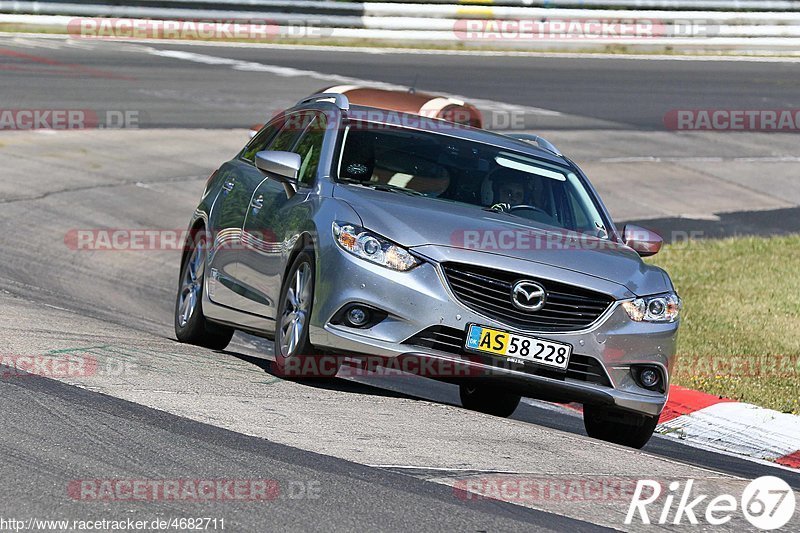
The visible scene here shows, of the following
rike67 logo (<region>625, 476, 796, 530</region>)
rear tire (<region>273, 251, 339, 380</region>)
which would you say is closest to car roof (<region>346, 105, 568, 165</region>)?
rear tire (<region>273, 251, 339, 380</region>)

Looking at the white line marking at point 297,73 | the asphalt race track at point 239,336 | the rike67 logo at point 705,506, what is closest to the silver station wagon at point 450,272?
the asphalt race track at point 239,336

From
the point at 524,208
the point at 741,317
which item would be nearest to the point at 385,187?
the point at 524,208

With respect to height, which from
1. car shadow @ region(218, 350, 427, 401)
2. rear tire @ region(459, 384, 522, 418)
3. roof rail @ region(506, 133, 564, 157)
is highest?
roof rail @ region(506, 133, 564, 157)

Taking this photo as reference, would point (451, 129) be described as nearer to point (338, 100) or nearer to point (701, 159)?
point (338, 100)

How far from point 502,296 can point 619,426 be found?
1.40m

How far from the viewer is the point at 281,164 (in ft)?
28.3

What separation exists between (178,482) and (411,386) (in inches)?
201

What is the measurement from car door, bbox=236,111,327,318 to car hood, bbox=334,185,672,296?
372 millimetres

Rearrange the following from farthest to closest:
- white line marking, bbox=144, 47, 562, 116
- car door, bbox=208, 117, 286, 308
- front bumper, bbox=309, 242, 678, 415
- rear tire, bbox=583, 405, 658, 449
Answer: white line marking, bbox=144, 47, 562, 116 → car door, bbox=208, 117, 286, 308 → rear tire, bbox=583, 405, 658, 449 → front bumper, bbox=309, 242, 678, 415

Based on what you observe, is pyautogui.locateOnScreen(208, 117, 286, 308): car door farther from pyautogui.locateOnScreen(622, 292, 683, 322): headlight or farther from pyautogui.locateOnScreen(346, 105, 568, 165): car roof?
pyautogui.locateOnScreen(622, 292, 683, 322): headlight

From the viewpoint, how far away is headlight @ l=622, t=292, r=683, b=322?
26.6ft

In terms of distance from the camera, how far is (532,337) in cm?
786

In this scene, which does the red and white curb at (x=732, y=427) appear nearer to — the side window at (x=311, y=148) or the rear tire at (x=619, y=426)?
the rear tire at (x=619, y=426)

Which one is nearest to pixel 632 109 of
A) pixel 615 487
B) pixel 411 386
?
pixel 411 386
